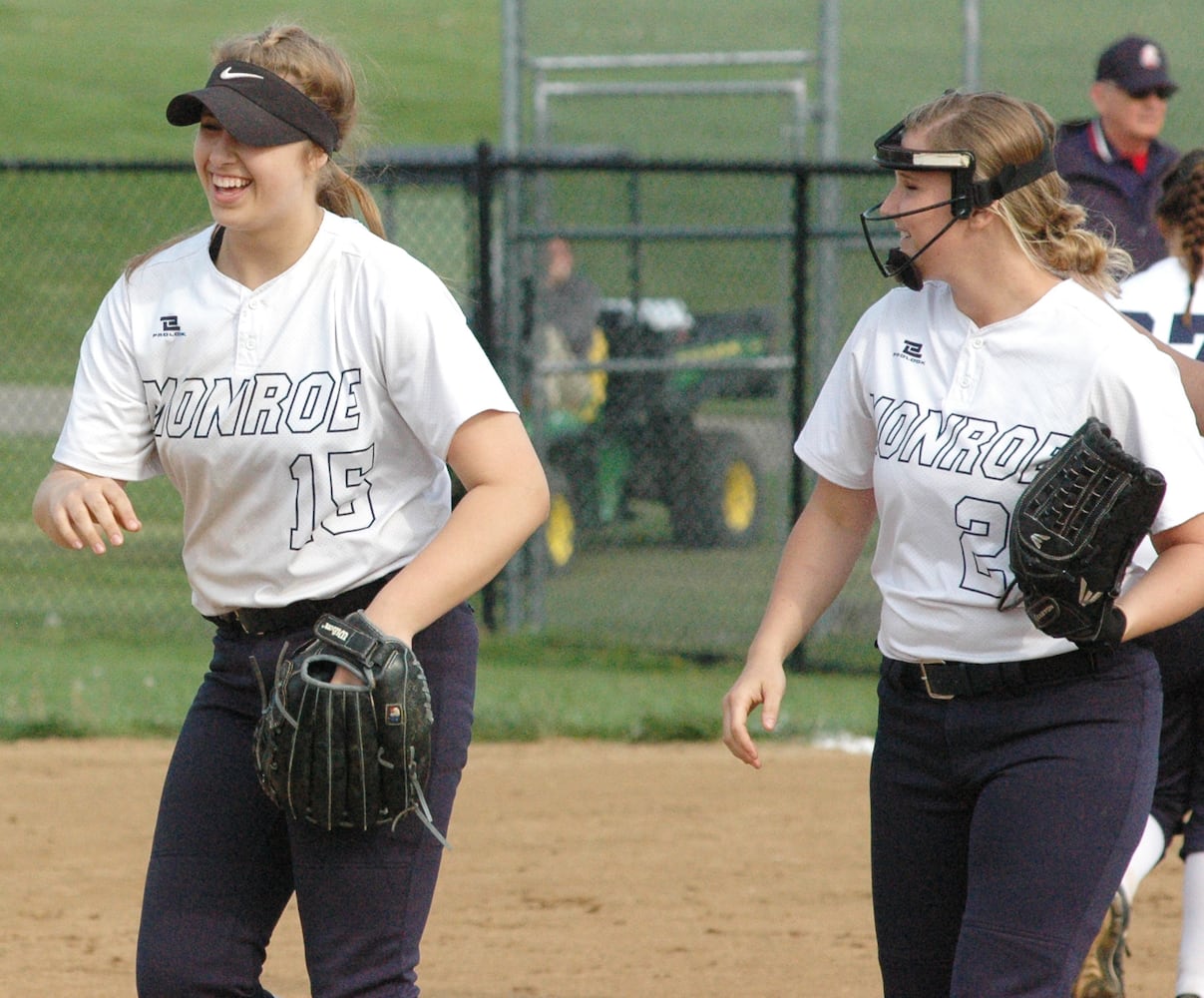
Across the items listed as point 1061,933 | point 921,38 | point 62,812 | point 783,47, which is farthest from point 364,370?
point 921,38

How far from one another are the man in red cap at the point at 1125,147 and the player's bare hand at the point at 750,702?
3.09 metres

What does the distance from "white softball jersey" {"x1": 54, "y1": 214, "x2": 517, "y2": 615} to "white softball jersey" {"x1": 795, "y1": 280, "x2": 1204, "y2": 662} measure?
65 centimetres

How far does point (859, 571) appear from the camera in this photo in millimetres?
9305

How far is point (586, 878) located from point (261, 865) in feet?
8.18

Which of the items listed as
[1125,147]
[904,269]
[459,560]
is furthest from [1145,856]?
[1125,147]

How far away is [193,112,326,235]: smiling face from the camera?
2756mm

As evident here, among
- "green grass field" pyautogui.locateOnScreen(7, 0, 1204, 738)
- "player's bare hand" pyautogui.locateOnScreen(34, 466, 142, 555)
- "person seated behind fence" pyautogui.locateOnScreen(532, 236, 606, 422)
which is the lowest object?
"green grass field" pyautogui.locateOnScreen(7, 0, 1204, 738)

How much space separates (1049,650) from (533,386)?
231 inches

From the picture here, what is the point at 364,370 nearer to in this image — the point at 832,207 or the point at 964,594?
the point at 964,594

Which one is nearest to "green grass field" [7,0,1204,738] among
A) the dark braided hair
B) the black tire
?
the black tire

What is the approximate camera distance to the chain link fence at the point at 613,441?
26.9 ft

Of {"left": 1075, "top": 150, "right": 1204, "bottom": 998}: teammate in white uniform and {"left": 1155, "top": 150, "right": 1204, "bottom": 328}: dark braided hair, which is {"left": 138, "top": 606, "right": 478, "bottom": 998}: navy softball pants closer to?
{"left": 1075, "top": 150, "right": 1204, "bottom": 998}: teammate in white uniform

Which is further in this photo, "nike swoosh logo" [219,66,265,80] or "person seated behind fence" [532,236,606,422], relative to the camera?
"person seated behind fence" [532,236,606,422]

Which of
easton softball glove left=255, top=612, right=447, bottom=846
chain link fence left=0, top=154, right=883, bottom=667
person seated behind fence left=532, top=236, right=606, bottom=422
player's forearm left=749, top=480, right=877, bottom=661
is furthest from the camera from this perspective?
person seated behind fence left=532, top=236, right=606, bottom=422
